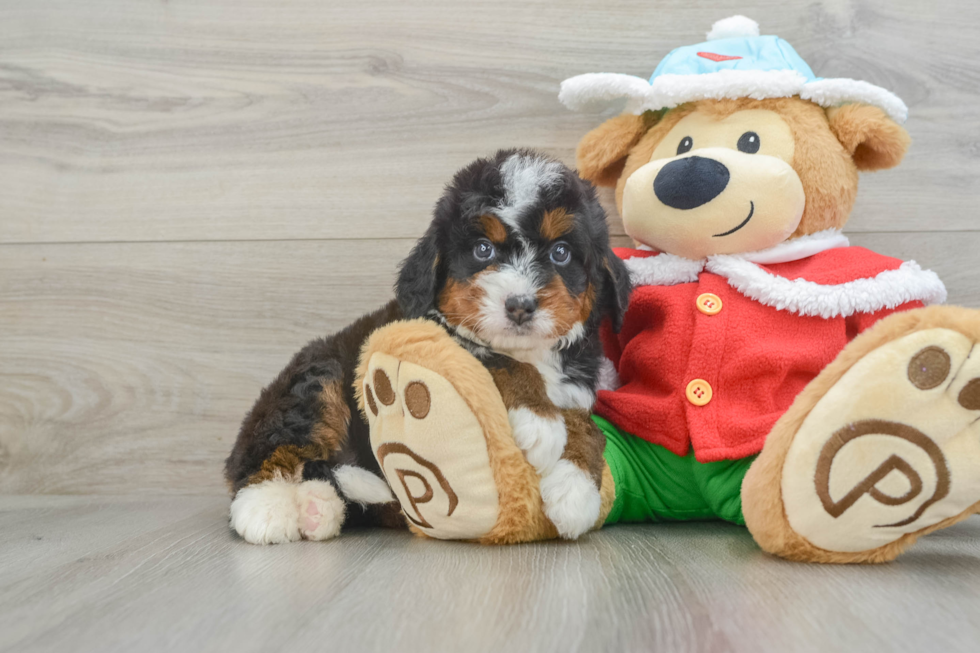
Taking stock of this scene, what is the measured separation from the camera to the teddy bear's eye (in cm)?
145

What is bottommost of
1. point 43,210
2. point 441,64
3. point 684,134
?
point 43,210

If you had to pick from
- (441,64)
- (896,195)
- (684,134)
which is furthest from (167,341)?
(896,195)

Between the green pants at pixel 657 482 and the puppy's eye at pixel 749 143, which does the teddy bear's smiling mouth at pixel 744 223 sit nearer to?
the puppy's eye at pixel 749 143

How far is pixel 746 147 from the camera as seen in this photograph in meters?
1.41

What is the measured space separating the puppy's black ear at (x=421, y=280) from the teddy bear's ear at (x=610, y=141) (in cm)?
47

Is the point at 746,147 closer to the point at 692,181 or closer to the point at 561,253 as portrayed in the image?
the point at 692,181

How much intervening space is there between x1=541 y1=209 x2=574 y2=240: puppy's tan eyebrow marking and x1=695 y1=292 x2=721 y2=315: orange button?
35cm

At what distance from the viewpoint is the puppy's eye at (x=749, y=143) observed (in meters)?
1.41

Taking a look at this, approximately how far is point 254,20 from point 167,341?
832 mm

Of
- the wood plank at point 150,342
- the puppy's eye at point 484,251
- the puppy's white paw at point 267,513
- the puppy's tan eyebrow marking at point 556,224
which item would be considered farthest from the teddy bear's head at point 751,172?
the puppy's white paw at point 267,513

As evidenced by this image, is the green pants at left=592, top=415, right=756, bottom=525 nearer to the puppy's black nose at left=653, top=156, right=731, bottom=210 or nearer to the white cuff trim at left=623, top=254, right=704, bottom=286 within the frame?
the white cuff trim at left=623, top=254, right=704, bottom=286

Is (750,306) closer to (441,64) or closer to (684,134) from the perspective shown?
(684,134)

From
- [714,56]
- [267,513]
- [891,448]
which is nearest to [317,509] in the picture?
[267,513]

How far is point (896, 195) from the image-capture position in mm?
1770
